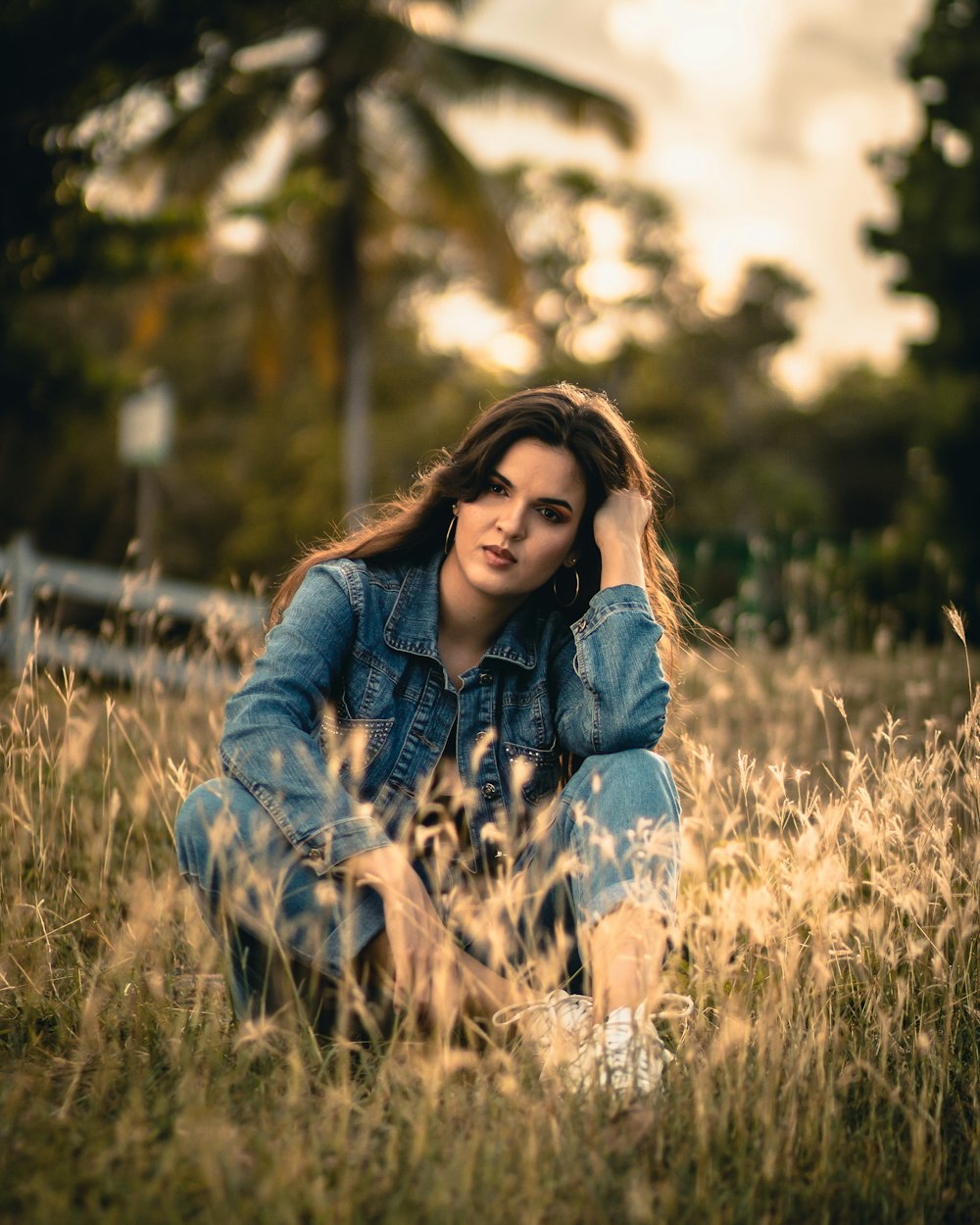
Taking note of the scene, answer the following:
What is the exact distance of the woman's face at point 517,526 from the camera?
2.23 meters

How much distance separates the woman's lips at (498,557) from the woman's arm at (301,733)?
0.30 meters

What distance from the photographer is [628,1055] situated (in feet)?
5.28

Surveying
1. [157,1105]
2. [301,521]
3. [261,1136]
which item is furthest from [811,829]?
[301,521]

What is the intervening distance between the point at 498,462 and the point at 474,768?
95cm

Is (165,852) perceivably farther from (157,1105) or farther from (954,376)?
(954,376)

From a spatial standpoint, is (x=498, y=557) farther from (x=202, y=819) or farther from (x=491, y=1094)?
(x=491, y=1094)

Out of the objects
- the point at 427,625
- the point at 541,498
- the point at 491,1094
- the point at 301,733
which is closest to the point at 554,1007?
the point at 491,1094

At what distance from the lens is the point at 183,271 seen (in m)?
8.93

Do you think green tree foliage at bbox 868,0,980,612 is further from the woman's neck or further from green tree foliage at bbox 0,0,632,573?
the woman's neck

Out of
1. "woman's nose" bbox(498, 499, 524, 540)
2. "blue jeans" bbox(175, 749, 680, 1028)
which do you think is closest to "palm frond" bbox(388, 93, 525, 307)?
"woman's nose" bbox(498, 499, 524, 540)

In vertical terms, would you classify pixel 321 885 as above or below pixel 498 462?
below

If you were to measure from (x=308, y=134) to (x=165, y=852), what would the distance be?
12.4 metres

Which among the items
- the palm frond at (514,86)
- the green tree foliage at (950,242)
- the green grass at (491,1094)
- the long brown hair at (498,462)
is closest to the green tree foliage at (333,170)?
the palm frond at (514,86)

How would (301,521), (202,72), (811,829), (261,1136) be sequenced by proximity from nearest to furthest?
(261,1136), (811,829), (202,72), (301,521)
